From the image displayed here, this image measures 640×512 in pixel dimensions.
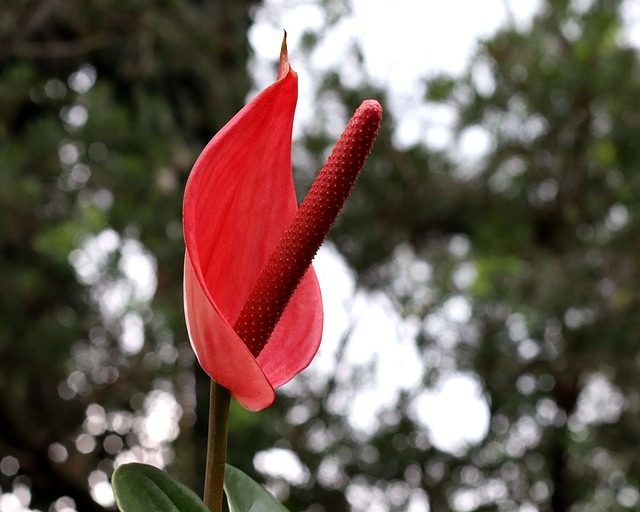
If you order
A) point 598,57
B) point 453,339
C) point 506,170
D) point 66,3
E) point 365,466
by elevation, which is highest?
point 66,3

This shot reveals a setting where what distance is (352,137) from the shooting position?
351 millimetres

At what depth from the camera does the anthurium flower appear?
1.01 ft

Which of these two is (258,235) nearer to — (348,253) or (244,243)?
(244,243)

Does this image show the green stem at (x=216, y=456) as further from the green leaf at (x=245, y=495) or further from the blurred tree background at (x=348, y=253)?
the blurred tree background at (x=348, y=253)

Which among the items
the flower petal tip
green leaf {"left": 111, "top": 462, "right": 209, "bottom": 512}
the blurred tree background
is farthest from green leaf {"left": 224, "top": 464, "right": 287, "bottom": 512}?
the blurred tree background

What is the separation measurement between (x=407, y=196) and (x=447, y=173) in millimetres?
115

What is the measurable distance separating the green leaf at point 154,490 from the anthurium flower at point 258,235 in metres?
0.04

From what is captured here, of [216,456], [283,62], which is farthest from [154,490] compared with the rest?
[283,62]

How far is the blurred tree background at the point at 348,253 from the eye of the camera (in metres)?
1.48

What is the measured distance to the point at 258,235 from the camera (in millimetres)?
364

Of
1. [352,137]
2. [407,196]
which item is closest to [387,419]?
[407,196]

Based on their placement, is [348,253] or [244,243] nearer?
[244,243]

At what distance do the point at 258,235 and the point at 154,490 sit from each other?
0.39ft

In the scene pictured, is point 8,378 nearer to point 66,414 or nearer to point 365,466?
point 66,414
